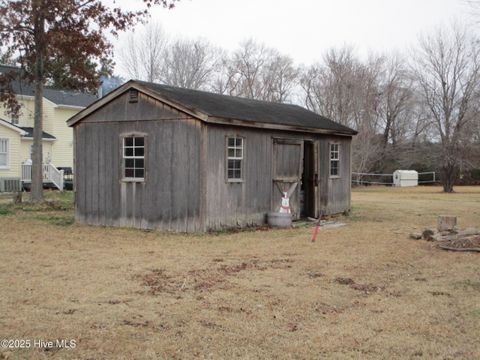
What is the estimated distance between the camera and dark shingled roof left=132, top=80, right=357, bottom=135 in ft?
45.2

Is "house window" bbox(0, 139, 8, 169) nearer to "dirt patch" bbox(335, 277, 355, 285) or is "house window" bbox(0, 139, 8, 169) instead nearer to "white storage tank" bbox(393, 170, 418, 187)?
"dirt patch" bbox(335, 277, 355, 285)

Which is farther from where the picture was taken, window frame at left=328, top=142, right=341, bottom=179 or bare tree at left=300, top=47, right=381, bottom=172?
bare tree at left=300, top=47, right=381, bottom=172

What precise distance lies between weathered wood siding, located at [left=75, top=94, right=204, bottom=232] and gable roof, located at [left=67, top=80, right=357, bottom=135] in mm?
253

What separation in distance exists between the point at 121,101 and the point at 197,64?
39.9 metres

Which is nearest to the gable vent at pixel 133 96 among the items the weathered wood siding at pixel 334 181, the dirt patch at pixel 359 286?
the weathered wood siding at pixel 334 181

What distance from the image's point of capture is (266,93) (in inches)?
2030

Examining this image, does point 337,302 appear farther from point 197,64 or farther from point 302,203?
point 197,64

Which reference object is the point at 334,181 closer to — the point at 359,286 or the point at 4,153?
the point at 359,286

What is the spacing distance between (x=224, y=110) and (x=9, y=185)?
17725 millimetres

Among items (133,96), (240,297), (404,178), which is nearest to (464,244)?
(240,297)

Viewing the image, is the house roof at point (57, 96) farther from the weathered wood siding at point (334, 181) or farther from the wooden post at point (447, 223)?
the wooden post at point (447, 223)

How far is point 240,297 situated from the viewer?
7141mm

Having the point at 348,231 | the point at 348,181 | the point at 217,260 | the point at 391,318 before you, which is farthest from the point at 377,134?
the point at 391,318

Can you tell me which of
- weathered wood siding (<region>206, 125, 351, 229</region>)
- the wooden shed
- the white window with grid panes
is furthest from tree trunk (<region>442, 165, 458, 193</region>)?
the white window with grid panes
